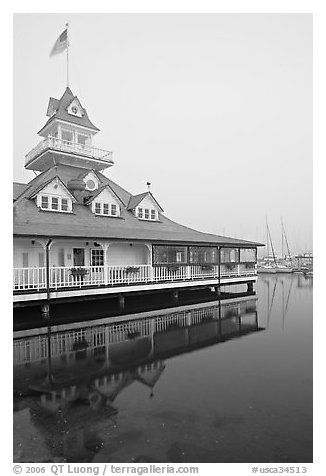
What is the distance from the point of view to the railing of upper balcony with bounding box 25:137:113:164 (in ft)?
61.9

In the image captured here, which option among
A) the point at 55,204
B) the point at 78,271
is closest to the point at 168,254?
the point at 78,271

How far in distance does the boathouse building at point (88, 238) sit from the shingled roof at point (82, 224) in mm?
48

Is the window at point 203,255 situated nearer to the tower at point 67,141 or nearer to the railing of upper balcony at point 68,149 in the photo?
the tower at point 67,141

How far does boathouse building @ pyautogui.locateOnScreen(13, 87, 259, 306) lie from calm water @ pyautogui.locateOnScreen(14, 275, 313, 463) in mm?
3820

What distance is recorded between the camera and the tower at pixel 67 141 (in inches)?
753

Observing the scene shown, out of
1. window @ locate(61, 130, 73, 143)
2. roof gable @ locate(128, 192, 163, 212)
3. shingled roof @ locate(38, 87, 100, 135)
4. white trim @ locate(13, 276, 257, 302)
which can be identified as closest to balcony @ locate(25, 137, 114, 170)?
window @ locate(61, 130, 73, 143)

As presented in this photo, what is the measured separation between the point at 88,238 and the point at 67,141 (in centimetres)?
961

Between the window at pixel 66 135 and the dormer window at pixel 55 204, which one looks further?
the window at pixel 66 135

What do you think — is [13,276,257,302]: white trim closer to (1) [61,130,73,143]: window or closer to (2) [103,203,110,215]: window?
(2) [103,203,110,215]: window

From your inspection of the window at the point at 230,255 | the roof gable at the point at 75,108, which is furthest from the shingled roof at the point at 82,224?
the roof gable at the point at 75,108

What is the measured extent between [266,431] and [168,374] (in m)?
2.55

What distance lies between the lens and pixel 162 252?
56.2ft

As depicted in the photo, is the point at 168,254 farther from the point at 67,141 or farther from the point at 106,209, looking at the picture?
the point at 67,141
